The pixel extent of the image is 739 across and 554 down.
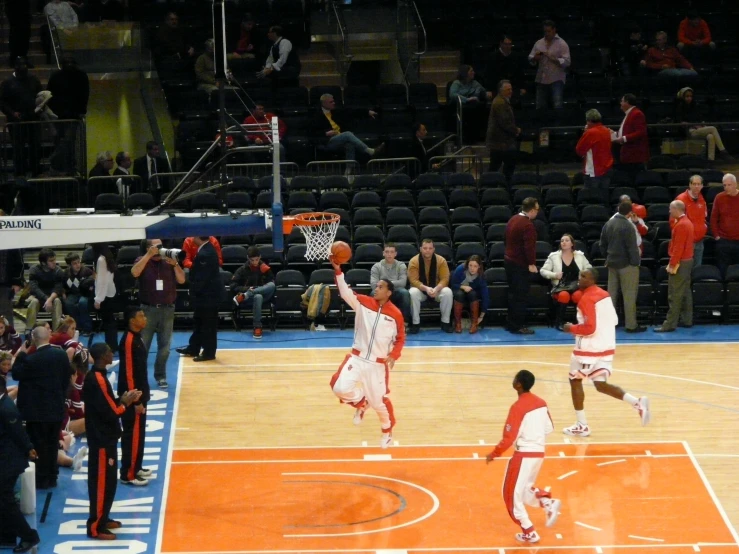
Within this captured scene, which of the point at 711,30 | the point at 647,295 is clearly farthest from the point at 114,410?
the point at 711,30

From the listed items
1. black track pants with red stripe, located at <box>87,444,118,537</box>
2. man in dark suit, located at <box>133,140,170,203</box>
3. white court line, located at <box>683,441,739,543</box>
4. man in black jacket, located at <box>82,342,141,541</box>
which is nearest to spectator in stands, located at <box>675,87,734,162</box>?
man in dark suit, located at <box>133,140,170,203</box>

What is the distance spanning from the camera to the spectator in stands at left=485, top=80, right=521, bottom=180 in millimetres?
20609

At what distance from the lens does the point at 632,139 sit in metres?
20.7

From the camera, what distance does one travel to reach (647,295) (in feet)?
61.9

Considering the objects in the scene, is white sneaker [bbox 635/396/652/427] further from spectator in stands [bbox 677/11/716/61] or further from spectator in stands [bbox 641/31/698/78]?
spectator in stands [bbox 677/11/716/61]

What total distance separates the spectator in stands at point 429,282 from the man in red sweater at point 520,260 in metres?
0.96

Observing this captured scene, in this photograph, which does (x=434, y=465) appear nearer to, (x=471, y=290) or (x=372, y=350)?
(x=372, y=350)

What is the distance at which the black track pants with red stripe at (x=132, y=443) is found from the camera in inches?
477

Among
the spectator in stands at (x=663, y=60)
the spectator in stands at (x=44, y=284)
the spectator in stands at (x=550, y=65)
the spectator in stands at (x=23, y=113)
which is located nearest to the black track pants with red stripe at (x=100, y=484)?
the spectator in stands at (x=44, y=284)

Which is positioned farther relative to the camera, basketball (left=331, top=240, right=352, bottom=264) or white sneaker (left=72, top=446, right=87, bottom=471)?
white sneaker (left=72, top=446, right=87, bottom=471)

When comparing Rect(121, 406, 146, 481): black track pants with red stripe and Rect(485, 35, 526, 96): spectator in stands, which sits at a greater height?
Rect(485, 35, 526, 96): spectator in stands

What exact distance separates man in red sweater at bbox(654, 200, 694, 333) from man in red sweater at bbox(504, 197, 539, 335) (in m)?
2.07

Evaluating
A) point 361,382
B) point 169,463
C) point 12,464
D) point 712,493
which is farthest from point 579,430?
point 12,464

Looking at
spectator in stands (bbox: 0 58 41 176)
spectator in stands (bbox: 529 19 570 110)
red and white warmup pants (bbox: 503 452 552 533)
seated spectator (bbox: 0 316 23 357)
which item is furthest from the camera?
spectator in stands (bbox: 529 19 570 110)
